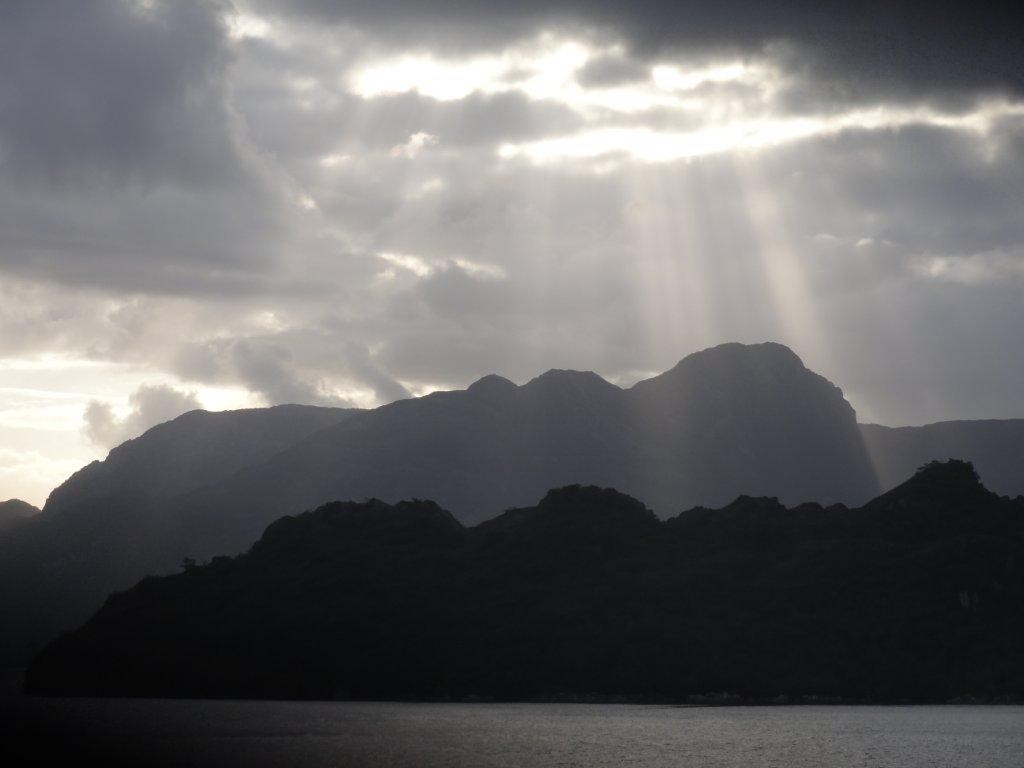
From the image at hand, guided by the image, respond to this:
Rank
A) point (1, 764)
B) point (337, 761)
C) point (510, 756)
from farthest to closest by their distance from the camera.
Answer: point (510, 756) < point (337, 761) < point (1, 764)

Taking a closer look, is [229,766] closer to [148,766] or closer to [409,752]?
[148,766]

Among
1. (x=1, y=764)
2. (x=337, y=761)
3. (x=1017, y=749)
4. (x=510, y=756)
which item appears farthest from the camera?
(x=1017, y=749)

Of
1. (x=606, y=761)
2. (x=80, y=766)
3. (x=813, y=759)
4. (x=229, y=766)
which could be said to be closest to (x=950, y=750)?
(x=813, y=759)

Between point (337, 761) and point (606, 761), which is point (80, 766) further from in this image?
point (606, 761)

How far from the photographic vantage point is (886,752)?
7682 inches

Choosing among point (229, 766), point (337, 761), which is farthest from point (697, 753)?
Result: point (229, 766)

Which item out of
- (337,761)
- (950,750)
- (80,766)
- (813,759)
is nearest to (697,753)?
(813,759)

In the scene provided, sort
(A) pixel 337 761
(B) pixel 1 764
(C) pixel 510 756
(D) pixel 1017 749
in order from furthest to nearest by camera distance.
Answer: (D) pixel 1017 749 < (C) pixel 510 756 < (A) pixel 337 761 < (B) pixel 1 764

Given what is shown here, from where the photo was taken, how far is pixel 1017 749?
199500 millimetres

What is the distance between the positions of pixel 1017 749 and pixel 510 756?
80.0m

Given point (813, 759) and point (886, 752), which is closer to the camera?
point (813, 759)

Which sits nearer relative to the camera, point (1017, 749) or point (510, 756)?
point (510, 756)

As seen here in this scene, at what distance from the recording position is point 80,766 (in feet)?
538

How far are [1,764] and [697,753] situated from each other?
323ft
